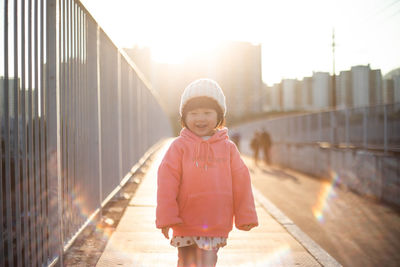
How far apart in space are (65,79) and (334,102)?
2251cm

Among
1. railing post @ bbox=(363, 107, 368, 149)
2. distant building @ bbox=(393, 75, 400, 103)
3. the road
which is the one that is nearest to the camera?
the road

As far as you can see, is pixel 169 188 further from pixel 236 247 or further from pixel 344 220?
pixel 344 220

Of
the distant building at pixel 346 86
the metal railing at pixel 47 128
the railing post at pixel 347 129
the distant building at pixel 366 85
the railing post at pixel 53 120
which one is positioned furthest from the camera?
the distant building at pixel 346 86

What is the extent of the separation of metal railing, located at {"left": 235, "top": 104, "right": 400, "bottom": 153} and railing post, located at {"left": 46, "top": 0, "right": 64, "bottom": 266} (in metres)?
7.80

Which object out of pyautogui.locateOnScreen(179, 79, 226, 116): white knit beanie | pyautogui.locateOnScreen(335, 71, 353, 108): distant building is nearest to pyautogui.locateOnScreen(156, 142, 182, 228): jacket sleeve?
pyautogui.locateOnScreen(179, 79, 226, 116): white knit beanie

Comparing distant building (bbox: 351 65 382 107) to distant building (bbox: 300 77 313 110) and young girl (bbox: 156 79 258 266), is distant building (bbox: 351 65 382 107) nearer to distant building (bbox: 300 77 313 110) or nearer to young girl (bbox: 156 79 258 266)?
distant building (bbox: 300 77 313 110)

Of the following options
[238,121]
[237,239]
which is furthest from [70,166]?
[238,121]

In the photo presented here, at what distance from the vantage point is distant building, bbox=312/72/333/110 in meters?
19.9

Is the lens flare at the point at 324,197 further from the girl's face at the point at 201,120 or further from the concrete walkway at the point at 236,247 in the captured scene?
the girl's face at the point at 201,120

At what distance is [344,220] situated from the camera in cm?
680

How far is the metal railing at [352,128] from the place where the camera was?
9.56m

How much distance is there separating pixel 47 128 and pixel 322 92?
20.3 m

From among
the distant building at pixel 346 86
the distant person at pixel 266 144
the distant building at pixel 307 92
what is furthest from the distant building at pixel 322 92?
the distant building at pixel 346 86

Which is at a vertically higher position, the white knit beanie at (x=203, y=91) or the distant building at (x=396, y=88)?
the distant building at (x=396, y=88)
